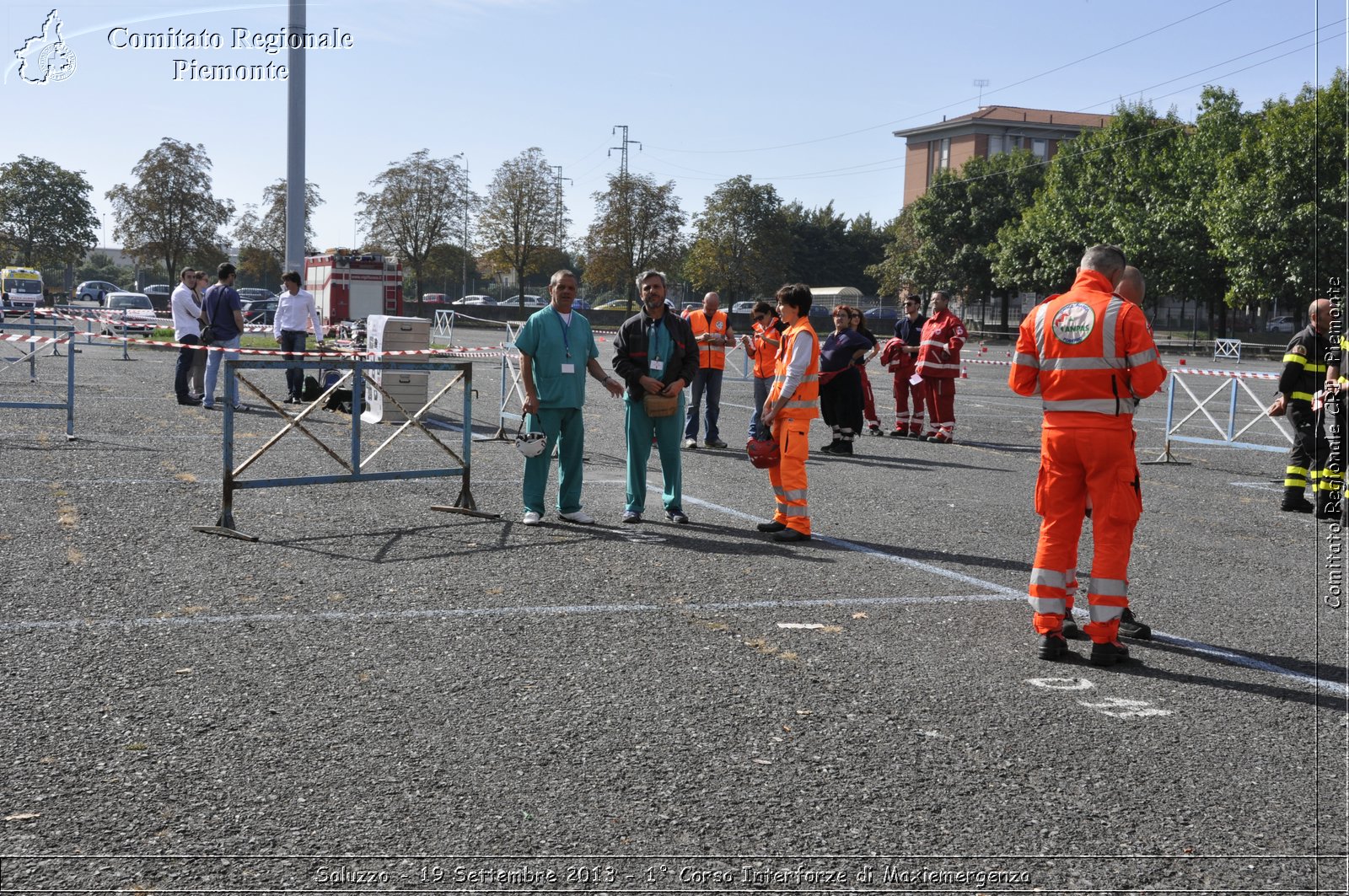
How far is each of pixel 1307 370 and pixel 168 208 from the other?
61.0 m

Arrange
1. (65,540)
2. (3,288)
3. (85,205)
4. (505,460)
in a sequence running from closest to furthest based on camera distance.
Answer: (65,540) < (505,460) < (3,288) < (85,205)

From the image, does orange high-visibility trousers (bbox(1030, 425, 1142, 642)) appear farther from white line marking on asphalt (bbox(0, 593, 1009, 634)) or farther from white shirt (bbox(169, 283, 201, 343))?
white shirt (bbox(169, 283, 201, 343))

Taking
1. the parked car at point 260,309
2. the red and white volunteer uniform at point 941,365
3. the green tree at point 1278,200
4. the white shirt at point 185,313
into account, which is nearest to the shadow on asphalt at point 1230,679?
the red and white volunteer uniform at point 941,365

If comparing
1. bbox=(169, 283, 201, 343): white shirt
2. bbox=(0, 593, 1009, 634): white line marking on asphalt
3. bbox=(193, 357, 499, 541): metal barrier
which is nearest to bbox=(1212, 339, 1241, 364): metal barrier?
bbox=(169, 283, 201, 343): white shirt

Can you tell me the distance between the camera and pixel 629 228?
73438 millimetres

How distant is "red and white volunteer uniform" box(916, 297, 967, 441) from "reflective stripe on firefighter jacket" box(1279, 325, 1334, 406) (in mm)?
5223

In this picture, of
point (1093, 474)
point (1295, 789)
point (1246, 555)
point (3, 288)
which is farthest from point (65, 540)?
point (3, 288)

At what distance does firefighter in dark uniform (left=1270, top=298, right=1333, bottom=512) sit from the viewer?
35.6ft

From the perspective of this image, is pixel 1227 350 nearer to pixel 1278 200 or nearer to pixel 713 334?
pixel 1278 200

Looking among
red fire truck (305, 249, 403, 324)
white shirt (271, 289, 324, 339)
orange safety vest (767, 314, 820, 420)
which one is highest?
red fire truck (305, 249, 403, 324)

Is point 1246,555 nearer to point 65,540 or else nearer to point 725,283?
point 65,540

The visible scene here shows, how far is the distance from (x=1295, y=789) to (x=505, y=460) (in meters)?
9.57

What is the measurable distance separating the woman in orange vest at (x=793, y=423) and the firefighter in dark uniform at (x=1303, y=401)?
186 inches

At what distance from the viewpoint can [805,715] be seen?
4965 mm
